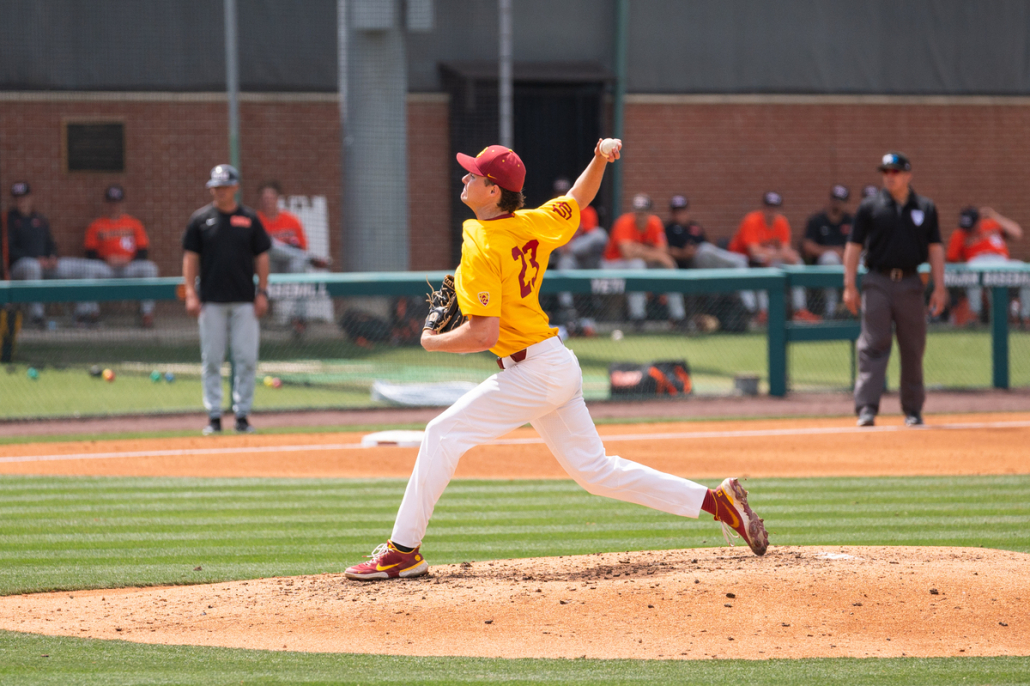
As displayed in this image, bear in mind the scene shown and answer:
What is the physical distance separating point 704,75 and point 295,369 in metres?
10.9

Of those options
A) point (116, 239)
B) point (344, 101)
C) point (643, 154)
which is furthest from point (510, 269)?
point (643, 154)

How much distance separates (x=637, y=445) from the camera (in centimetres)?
978

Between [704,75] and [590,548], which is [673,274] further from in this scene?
[704,75]

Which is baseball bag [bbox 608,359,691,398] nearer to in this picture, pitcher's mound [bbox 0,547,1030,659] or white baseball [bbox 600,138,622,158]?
pitcher's mound [bbox 0,547,1030,659]

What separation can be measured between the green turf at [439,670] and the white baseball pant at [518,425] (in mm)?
950

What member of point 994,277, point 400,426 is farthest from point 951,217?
point 400,426

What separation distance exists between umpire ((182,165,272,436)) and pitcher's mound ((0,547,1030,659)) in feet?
16.6

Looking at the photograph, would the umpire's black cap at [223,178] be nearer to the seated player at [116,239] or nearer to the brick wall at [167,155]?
the seated player at [116,239]

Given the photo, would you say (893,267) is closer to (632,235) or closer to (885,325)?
(885,325)

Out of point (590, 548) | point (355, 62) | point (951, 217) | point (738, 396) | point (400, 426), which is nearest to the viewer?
point (590, 548)

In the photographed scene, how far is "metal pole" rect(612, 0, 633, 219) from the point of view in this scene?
797 inches

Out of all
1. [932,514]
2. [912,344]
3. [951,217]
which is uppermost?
[951,217]

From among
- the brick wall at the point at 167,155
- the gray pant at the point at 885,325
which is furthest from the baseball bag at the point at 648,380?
the brick wall at the point at 167,155

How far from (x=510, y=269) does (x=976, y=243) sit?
15.1 meters
